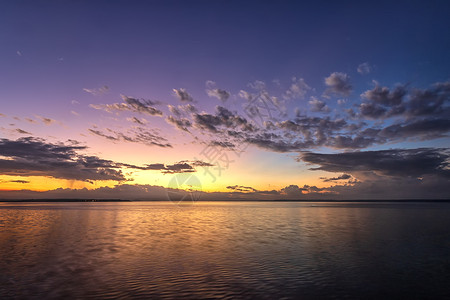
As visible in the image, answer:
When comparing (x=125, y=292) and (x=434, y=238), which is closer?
(x=125, y=292)

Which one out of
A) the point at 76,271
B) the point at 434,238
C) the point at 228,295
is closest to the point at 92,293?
the point at 76,271

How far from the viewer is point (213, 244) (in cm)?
3491

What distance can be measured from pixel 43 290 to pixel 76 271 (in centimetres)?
476

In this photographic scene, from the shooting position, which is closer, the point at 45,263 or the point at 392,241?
the point at 45,263

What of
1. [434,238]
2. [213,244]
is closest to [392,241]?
[434,238]

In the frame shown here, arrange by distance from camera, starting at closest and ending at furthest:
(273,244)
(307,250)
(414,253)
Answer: (414,253) < (307,250) < (273,244)

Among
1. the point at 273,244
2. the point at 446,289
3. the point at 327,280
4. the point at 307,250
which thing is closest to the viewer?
the point at 446,289

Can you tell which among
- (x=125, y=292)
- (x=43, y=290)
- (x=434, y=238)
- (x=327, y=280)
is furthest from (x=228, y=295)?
(x=434, y=238)

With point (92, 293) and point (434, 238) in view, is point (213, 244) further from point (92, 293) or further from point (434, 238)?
point (434, 238)

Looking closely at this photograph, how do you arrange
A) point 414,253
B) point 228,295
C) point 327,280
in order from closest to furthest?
point 228,295 < point 327,280 < point 414,253

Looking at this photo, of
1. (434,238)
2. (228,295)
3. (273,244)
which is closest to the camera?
(228,295)

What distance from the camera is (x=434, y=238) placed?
37.9 metres

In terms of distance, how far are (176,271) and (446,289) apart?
18.0 m

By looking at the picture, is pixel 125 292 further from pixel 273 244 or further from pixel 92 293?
pixel 273 244
